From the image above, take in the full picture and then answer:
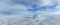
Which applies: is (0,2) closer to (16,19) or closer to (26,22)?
(16,19)

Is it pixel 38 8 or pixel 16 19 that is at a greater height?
pixel 38 8

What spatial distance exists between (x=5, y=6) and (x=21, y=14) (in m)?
0.22

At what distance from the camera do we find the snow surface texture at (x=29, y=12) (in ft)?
4.40

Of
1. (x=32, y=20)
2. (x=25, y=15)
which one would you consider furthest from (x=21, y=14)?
(x=32, y=20)

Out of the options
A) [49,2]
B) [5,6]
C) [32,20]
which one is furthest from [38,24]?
[5,6]

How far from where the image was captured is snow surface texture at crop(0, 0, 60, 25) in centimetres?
134

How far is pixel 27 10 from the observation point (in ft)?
4.52

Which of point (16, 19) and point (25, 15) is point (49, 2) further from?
point (16, 19)

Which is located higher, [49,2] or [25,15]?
[49,2]

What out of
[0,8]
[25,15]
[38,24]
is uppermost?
[0,8]

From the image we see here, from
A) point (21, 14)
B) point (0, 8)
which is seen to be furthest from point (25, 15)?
point (0, 8)

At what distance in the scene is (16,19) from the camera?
1.34m

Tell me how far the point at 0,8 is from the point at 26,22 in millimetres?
365

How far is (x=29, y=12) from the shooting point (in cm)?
137
